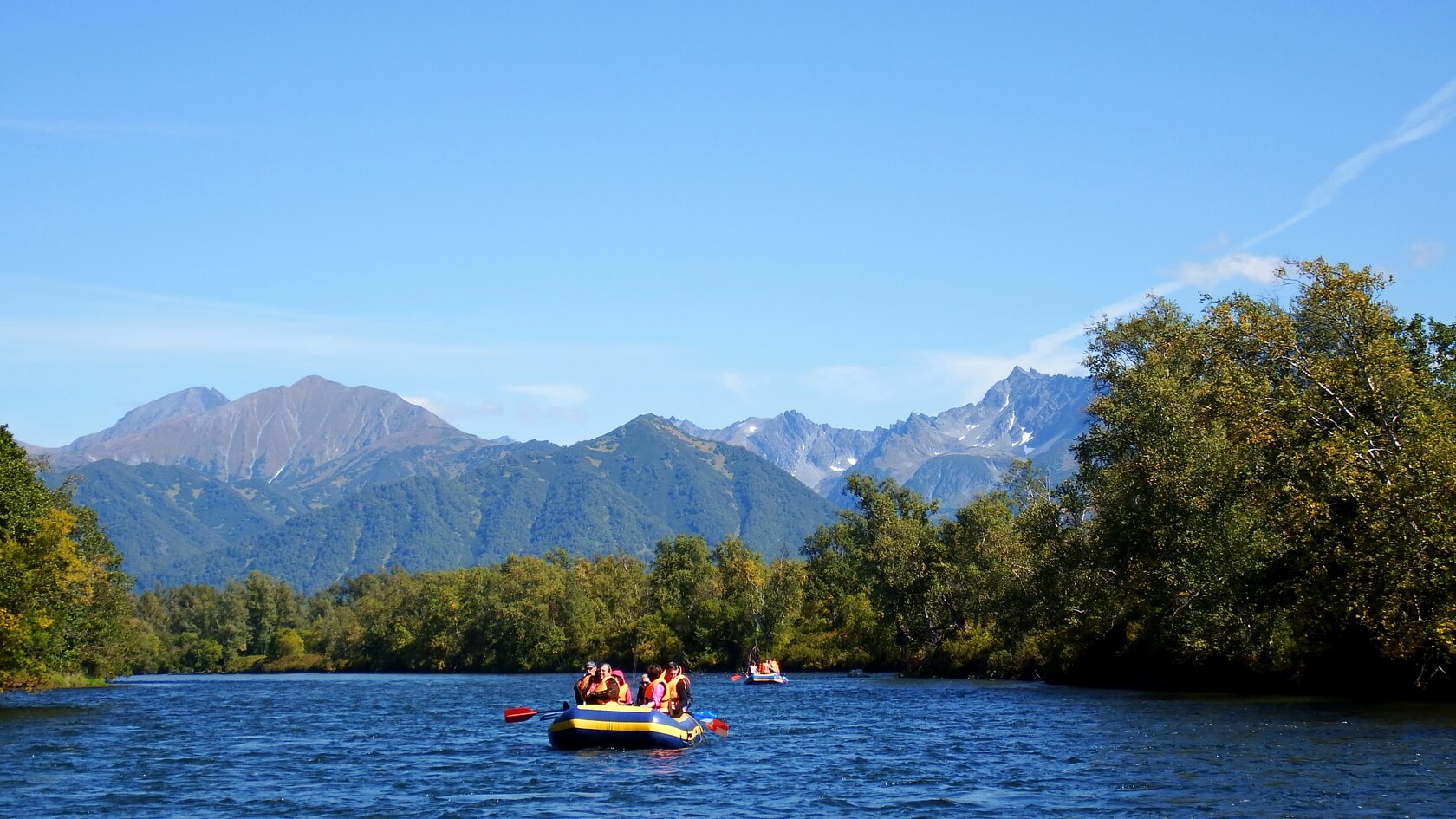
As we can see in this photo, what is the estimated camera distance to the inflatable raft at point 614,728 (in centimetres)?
4047

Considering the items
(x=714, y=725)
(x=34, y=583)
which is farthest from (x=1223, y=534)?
(x=34, y=583)

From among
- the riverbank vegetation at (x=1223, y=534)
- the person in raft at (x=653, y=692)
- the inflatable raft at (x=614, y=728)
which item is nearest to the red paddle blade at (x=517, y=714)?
the person in raft at (x=653, y=692)

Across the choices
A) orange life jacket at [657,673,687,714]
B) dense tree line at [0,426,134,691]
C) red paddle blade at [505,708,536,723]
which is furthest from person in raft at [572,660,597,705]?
dense tree line at [0,426,134,691]

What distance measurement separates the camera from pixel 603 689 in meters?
42.0

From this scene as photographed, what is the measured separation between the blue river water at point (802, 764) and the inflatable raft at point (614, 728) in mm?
457

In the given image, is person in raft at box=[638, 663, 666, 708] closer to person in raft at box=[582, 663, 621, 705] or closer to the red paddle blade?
person in raft at box=[582, 663, 621, 705]

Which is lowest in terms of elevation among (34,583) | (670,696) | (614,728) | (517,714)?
(517,714)

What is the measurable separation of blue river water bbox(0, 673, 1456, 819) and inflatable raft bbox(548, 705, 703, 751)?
0.46 meters

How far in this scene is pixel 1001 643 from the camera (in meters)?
89.3

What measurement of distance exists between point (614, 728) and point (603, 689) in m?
1.61

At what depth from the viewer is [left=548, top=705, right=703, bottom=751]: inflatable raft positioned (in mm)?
40469

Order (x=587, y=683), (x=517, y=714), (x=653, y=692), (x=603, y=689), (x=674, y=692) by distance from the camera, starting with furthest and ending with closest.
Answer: (x=517, y=714)
(x=674, y=692)
(x=653, y=692)
(x=587, y=683)
(x=603, y=689)

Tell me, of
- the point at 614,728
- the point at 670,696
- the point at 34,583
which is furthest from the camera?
the point at 34,583

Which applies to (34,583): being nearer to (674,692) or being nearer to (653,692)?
(653,692)
